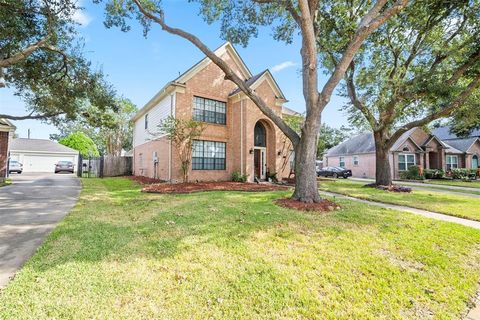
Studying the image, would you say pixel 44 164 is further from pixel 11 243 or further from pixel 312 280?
pixel 312 280

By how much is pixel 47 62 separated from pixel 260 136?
42.3ft

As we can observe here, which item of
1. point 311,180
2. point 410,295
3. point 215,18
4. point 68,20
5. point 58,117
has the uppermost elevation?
point 215,18

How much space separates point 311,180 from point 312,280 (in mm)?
5341

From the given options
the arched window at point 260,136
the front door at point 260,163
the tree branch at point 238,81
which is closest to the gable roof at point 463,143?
the arched window at point 260,136

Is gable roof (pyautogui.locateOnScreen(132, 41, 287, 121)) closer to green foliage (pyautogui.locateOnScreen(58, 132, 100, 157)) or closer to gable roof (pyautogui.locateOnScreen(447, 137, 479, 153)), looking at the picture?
A: gable roof (pyautogui.locateOnScreen(447, 137, 479, 153))

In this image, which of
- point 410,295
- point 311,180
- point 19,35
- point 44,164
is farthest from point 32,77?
point 44,164

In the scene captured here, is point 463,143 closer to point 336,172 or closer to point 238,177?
point 336,172

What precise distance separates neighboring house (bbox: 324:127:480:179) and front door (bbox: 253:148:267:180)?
1704 cm

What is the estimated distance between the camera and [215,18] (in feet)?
40.5

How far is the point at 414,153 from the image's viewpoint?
2631cm

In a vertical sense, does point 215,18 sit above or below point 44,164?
above

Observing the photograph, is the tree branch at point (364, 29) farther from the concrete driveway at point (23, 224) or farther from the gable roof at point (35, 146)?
the gable roof at point (35, 146)

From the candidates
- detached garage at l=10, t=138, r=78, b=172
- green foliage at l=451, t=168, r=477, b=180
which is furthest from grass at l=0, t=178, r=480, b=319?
detached garage at l=10, t=138, r=78, b=172

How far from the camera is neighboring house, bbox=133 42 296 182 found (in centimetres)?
1465
